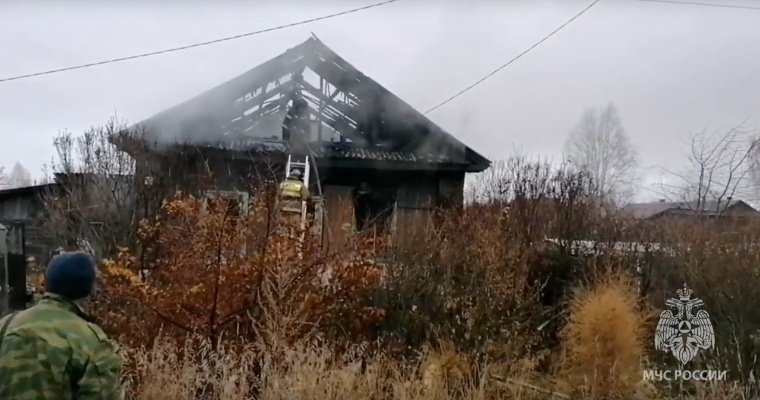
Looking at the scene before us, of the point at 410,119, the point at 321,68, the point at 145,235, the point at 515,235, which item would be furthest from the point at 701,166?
the point at 145,235

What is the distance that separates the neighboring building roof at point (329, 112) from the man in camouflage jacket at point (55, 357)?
10432 millimetres

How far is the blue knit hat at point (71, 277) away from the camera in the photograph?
3.18 meters

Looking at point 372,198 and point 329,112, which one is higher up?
point 329,112

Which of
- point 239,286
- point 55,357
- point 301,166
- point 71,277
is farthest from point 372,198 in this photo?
point 55,357

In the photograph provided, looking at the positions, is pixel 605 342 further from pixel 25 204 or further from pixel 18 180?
pixel 18 180

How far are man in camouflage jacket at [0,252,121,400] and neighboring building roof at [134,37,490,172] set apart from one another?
1043 cm

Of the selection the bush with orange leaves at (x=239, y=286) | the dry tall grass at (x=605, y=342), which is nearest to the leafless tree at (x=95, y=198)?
the bush with orange leaves at (x=239, y=286)

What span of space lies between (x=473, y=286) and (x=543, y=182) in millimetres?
3330

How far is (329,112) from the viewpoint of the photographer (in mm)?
14773

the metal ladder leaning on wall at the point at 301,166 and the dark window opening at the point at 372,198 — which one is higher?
the metal ladder leaning on wall at the point at 301,166

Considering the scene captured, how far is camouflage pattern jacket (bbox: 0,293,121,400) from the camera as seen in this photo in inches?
119

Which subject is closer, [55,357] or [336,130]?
[55,357]

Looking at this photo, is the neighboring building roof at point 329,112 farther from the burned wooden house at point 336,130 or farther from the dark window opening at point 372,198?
the dark window opening at point 372,198

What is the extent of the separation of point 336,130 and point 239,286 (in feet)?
28.8
